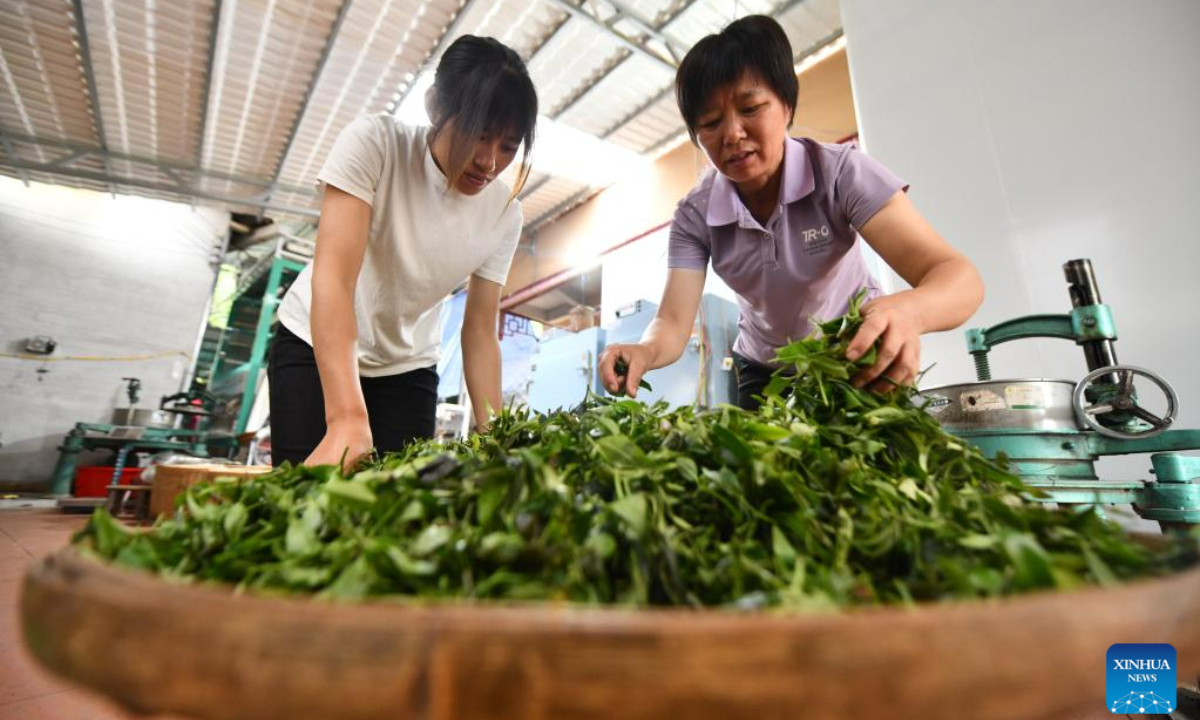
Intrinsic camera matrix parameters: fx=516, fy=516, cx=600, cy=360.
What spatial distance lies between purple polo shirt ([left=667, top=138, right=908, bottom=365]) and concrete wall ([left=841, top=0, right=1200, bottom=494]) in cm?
149

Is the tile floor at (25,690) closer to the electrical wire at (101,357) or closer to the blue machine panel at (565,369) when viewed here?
the blue machine panel at (565,369)

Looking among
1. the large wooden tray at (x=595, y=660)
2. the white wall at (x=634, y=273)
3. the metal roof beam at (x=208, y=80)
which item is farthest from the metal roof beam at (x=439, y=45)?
the large wooden tray at (x=595, y=660)

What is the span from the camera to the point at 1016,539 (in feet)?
1.15

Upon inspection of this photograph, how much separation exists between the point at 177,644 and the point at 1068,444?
5.24 feet

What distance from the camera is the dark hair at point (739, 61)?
47.6 inches

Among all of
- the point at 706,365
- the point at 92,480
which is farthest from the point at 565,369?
the point at 92,480

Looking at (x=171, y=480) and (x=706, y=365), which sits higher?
(x=706, y=365)

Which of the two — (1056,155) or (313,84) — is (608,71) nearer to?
(313,84)

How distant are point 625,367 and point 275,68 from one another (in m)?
5.01

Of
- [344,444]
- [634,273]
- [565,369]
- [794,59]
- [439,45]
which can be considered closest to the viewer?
[344,444]

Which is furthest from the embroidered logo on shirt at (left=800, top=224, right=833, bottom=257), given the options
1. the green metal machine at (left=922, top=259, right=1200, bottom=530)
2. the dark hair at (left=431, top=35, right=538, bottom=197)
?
the dark hair at (left=431, top=35, right=538, bottom=197)

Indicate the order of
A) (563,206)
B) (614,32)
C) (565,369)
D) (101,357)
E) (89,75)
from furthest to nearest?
A: (563,206) < (101,357) < (89,75) < (565,369) < (614,32)

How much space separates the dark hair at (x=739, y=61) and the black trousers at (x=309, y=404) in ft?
3.56

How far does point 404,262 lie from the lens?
1.36 meters
